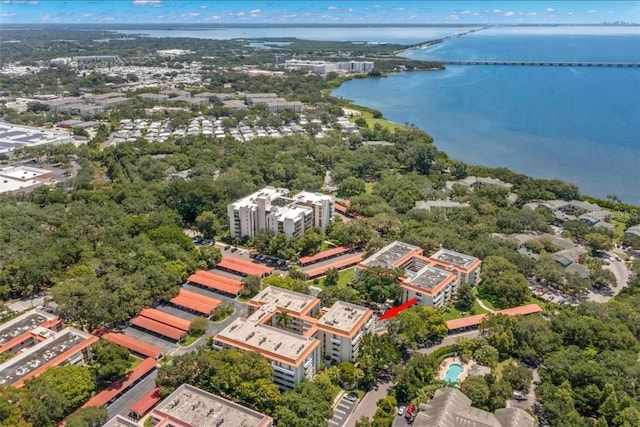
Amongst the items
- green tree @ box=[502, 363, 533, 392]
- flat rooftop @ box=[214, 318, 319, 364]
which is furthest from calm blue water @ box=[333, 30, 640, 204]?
flat rooftop @ box=[214, 318, 319, 364]

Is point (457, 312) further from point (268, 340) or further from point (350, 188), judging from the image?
point (350, 188)

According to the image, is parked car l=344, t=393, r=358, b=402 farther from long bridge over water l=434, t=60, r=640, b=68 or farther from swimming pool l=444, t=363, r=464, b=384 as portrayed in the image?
long bridge over water l=434, t=60, r=640, b=68

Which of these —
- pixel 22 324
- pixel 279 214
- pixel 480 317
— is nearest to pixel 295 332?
pixel 480 317

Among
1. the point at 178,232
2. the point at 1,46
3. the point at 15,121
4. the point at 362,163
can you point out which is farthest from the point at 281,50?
the point at 178,232

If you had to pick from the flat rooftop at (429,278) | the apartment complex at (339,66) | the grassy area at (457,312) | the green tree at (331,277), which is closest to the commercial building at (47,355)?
the green tree at (331,277)

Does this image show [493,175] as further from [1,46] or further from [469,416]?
[1,46]

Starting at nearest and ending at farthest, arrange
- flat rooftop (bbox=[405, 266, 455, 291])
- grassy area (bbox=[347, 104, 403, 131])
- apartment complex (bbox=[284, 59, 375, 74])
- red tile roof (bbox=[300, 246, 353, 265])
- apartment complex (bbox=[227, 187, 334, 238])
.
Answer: flat rooftop (bbox=[405, 266, 455, 291])
red tile roof (bbox=[300, 246, 353, 265])
apartment complex (bbox=[227, 187, 334, 238])
grassy area (bbox=[347, 104, 403, 131])
apartment complex (bbox=[284, 59, 375, 74])
